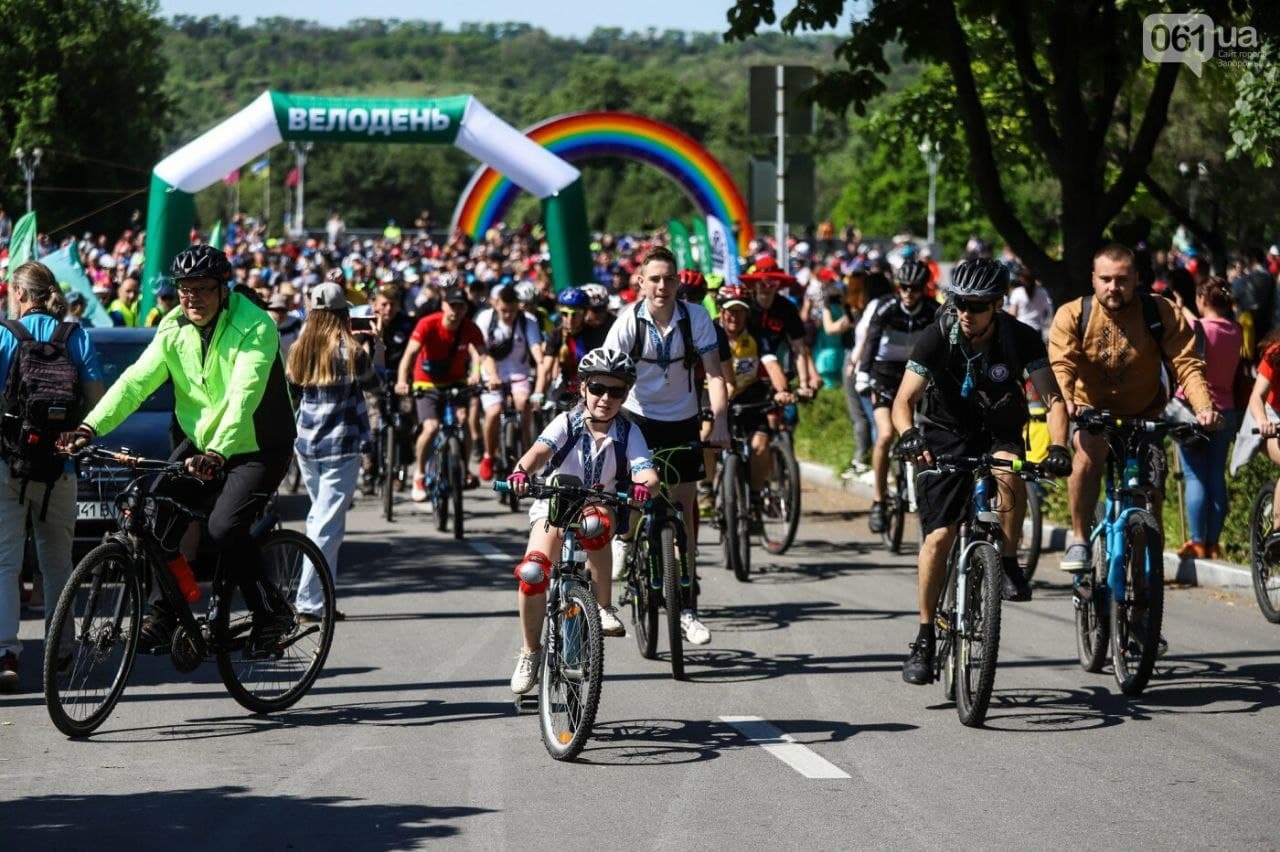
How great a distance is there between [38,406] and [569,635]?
2874 millimetres

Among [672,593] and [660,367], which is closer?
[672,593]

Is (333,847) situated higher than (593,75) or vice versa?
(593,75)

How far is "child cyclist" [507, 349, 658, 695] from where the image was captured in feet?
27.0

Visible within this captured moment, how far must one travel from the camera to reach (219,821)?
666 centimetres

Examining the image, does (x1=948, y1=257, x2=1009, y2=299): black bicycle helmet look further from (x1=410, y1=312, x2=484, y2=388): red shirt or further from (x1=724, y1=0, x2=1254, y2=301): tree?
(x1=410, y1=312, x2=484, y2=388): red shirt

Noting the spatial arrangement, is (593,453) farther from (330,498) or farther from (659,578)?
(330,498)

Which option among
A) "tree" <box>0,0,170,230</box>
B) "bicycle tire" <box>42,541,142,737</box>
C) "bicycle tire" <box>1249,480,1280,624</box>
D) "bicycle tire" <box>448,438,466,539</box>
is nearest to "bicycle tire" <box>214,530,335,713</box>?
"bicycle tire" <box>42,541,142,737</box>

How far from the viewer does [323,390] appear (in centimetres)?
1118

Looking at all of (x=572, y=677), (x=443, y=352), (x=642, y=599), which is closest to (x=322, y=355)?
(x=642, y=599)

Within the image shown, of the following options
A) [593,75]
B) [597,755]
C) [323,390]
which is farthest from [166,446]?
[593,75]

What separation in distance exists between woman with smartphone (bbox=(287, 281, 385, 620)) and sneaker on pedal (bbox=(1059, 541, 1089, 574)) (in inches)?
155

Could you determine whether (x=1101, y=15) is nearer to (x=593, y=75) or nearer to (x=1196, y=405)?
(x=1196, y=405)

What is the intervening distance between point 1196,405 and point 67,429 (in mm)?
5080

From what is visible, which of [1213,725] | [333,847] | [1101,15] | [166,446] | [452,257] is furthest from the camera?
[452,257]
